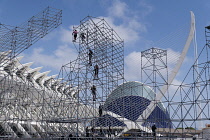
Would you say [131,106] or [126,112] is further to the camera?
[126,112]

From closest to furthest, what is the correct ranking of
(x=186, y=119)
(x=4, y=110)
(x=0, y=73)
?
(x=186, y=119), (x=4, y=110), (x=0, y=73)

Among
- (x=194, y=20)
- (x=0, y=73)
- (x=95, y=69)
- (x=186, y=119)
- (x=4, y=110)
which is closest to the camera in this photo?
(x=186, y=119)

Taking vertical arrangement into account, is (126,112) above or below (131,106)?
below

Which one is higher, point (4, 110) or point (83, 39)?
point (83, 39)

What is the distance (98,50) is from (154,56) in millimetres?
4709

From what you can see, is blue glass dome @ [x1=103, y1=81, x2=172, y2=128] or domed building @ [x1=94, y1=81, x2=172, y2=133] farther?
blue glass dome @ [x1=103, y1=81, x2=172, y2=128]

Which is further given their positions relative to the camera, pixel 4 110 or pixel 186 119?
pixel 4 110

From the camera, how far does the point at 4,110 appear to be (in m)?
29.0

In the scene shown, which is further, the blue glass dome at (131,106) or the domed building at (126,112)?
the blue glass dome at (131,106)

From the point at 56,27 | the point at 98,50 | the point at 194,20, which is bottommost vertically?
the point at 98,50

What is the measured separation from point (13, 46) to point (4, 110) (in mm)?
7900

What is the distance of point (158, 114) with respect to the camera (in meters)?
41.8

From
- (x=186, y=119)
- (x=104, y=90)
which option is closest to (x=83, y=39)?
A: (x=104, y=90)

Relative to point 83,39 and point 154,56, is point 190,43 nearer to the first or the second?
point 154,56
